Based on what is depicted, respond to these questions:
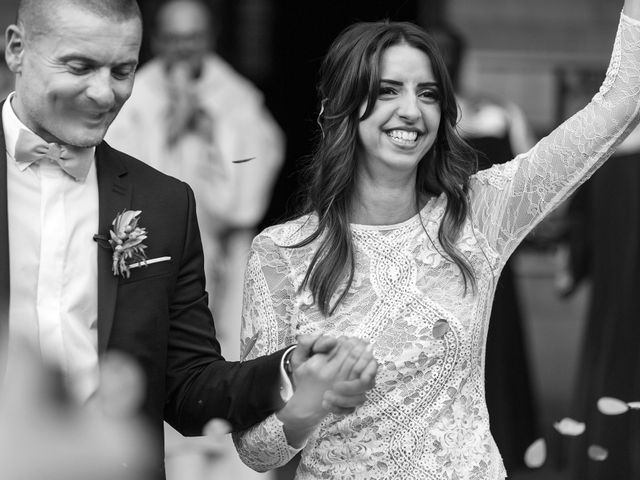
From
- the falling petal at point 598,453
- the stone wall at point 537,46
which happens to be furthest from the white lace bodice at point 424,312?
the stone wall at point 537,46

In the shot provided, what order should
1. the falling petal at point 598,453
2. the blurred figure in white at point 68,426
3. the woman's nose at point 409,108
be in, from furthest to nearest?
the falling petal at point 598,453 → the woman's nose at point 409,108 → the blurred figure in white at point 68,426

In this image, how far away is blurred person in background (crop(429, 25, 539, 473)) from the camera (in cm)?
532

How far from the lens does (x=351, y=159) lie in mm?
3062

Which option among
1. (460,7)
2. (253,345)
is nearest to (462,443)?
(253,345)

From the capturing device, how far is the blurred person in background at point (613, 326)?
5223mm

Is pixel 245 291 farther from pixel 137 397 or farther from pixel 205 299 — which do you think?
pixel 137 397

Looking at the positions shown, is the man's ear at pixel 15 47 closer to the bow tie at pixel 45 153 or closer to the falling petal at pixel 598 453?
the bow tie at pixel 45 153

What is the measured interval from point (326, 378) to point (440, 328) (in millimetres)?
389

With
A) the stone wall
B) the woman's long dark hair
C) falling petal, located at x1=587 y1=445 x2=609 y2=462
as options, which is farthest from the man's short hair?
the stone wall

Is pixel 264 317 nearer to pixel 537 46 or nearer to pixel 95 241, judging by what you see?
pixel 95 241

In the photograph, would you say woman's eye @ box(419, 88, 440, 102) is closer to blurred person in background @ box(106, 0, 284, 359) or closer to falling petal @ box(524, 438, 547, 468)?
blurred person in background @ box(106, 0, 284, 359)

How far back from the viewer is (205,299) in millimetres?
2896

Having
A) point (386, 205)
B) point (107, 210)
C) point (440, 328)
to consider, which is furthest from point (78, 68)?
point (440, 328)

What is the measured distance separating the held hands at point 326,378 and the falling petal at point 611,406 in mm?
2601
